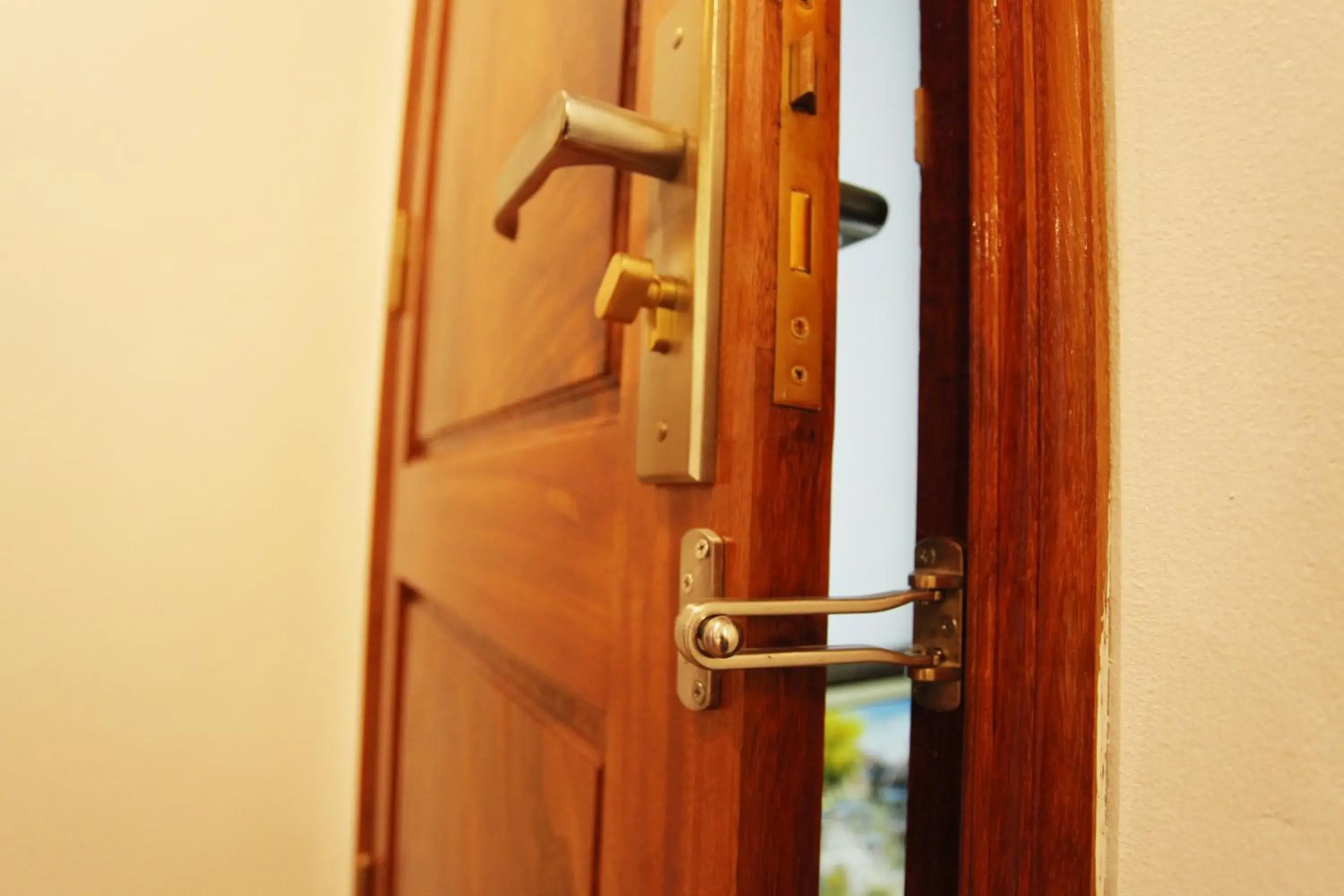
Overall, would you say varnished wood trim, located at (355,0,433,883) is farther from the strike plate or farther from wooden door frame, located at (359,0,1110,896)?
wooden door frame, located at (359,0,1110,896)

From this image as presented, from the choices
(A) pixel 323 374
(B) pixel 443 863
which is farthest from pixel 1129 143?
(A) pixel 323 374

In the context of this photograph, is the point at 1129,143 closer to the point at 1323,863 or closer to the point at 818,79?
the point at 818,79

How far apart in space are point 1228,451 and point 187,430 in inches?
36.3

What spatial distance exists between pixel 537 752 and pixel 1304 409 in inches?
14.7

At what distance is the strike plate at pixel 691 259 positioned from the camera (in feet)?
0.88

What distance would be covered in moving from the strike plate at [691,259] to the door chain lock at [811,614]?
0.04 metres

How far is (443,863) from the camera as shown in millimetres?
546

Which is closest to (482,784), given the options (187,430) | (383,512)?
(383,512)

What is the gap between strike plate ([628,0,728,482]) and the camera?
27cm

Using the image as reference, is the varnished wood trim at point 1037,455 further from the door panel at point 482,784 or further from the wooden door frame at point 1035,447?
the door panel at point 482,784

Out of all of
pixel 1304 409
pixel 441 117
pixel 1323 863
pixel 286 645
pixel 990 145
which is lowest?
pixel 286 645

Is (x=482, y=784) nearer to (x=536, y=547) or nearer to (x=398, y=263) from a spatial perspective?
(x=536, y=547)

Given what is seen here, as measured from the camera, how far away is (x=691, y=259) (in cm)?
28

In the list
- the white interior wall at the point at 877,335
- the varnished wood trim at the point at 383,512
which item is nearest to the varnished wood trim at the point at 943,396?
the white interior wall at the point at 877,335
